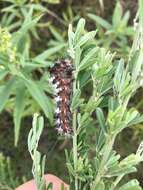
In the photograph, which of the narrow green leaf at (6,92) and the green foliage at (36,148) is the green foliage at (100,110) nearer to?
the green foliage at (36,148)

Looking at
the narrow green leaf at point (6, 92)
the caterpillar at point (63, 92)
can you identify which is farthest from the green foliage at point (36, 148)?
the narrow green leaf at point (6, 92)

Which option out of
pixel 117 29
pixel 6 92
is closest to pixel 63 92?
pixel 6 92

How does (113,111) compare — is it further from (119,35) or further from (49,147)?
(49,147)

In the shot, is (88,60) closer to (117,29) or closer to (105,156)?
(105,156)

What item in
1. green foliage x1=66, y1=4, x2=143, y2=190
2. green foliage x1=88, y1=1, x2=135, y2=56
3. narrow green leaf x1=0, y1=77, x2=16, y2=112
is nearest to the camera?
green foliage x1=66, y1=4, x2=143, y2=190

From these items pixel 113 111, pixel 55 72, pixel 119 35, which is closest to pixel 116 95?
pixel 113 111

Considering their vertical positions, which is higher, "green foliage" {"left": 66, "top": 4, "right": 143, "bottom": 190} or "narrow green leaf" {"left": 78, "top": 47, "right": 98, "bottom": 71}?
"narrow green leaf" {"left": 78, "top": 47, "right": 98, "bottom": 71}

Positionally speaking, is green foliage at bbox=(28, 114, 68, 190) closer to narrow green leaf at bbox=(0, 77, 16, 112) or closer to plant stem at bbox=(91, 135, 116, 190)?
plant stem at bbox=(91, 135, 116, 190)

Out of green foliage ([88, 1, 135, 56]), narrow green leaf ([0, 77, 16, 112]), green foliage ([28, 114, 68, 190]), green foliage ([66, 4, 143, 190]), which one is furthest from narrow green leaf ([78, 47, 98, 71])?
green foliage ([88, 1, 135, 56])

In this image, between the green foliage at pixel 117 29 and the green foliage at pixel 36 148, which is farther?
the green foliage at pixel 117 29
